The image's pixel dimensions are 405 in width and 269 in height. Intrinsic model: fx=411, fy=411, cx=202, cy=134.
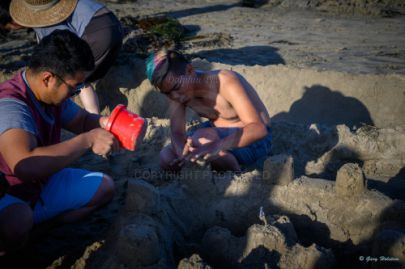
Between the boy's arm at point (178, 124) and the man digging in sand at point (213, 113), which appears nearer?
the man digging in sand at point (213, 113)

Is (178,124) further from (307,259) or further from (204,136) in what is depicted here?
(307,259)

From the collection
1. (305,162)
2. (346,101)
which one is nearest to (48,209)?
(305,162)

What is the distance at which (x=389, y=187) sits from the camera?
9.34 feet

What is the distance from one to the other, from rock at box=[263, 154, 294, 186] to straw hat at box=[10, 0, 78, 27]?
220 cm

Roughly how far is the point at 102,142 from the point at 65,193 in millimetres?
483

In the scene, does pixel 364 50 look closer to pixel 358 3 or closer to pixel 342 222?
pixel 358 3

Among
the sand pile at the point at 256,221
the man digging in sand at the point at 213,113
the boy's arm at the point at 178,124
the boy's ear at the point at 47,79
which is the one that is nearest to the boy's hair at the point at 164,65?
the man digging in sand at the point at 213,113

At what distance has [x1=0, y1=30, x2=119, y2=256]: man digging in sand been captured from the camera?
1969 millimetres

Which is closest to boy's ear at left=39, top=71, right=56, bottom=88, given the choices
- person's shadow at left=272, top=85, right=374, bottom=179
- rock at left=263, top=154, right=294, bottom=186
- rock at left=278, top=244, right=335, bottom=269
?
rock at left=263, top=154, right=294, bottom=186

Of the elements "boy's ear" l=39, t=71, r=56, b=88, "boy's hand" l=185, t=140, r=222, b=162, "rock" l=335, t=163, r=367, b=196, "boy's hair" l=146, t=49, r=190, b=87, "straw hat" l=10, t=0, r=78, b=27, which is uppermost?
"straw hat" l=10, t=0, r=78, b=27

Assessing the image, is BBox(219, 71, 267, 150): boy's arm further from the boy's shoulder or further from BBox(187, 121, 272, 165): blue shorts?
BBox(187, 121, 272, 165): blue shorts

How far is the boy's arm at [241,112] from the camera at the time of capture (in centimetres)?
268

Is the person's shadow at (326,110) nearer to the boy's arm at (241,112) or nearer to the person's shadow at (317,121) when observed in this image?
the person's shadow at (317,121)

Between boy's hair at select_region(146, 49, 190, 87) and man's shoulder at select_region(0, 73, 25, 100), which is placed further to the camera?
boy's hair at select_region(146, 49, 190, 87)
